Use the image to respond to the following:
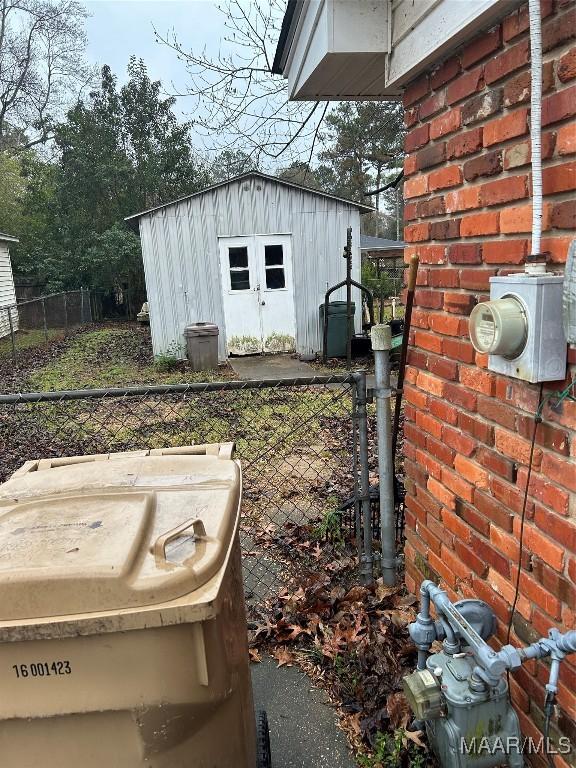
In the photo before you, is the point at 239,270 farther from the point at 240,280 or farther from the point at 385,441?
the point at 385,441

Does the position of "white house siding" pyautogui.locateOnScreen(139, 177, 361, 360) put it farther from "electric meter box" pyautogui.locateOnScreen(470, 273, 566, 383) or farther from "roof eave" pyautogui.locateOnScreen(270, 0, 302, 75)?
"electric meter box" pyautogui.locateOnScreen(470, 273, 566, 383)

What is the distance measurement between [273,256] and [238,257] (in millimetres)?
772

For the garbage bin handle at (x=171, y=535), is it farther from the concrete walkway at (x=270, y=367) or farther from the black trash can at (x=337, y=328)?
the black trash can at (x=337, y=328)

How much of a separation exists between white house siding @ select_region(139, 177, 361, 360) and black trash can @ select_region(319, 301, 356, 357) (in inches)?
30.1

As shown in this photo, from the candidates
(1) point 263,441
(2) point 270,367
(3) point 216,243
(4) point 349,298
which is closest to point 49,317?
(3) point 216,243

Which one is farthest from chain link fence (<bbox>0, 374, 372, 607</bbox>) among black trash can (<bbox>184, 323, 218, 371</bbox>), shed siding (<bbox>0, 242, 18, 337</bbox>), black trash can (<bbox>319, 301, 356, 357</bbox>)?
shed siding (<bbox>0, 242, 18, 337</bbox>)

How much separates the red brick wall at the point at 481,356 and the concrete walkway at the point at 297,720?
767mm

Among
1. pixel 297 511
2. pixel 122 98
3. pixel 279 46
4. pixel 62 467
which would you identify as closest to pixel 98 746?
pixel 62 467

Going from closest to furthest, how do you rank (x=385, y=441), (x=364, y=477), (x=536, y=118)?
(x=536, y=118) < (x=385, y=441) < (x=364, y=477)

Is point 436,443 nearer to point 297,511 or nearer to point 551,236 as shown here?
point 551,236

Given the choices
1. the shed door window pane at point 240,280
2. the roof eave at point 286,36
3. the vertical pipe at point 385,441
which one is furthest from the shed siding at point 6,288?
the vertical pipe at point 385,441

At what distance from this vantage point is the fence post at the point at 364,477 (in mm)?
2947

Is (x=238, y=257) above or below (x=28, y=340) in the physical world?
above

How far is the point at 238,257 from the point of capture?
12.1 m
